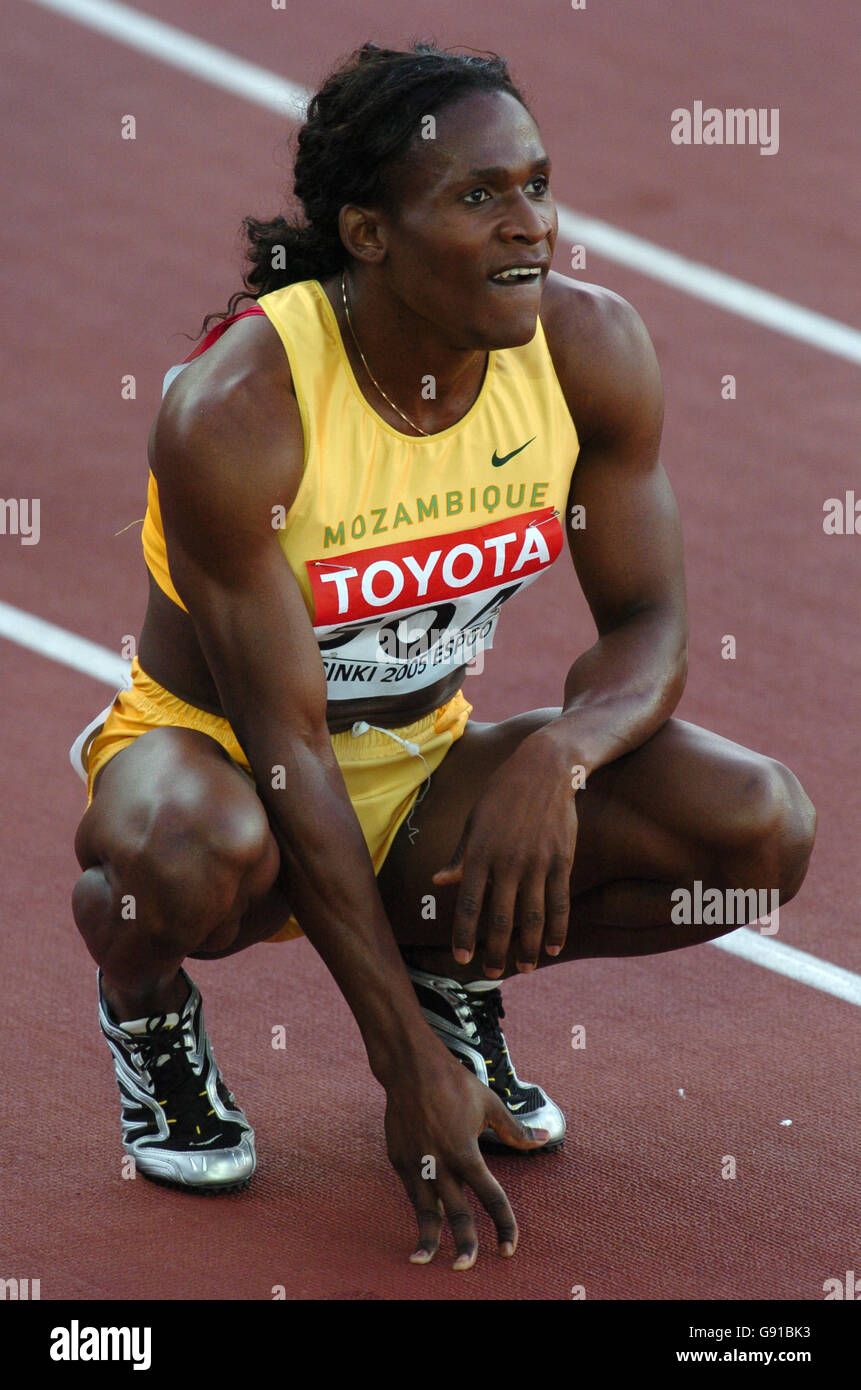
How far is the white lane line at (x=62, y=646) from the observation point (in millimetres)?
4875

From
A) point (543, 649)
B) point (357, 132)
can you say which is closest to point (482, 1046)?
point (357, 132)

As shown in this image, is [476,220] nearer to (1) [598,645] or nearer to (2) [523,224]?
(2) [523,224]

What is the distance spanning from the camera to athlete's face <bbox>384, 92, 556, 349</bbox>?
2672mm

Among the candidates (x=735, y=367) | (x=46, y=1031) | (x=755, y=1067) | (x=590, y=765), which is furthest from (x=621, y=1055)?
(x=735, y=367)

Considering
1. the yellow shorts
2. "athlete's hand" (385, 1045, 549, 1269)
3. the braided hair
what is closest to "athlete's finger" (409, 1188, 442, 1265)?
"athlete's hand" (385, 1045, 549, 1269)

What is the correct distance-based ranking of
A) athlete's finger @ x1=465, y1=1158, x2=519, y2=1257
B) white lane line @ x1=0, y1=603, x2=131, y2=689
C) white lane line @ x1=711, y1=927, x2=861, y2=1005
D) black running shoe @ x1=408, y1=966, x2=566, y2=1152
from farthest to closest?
1. white lane line @ x1=0, y1=603, x2=131, y2=689
2. white lane line @ x1=711, y1=927, x2=861, y2=1005
3. black running shoe @ x1=408, y1=966, x2=566, y2=1152
4. athlete's finger @ x1=465, y1=1158, x2=519, y2=1257

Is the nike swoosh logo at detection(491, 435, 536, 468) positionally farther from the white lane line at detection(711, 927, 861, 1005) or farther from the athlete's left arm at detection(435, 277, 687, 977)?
the white lane line at detection(711, 927, 861, 1005)

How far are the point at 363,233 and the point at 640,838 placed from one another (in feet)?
3.32

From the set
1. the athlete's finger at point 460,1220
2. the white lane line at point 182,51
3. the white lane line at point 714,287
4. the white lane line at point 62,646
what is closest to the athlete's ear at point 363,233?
the athlete's finger at point 460,1220

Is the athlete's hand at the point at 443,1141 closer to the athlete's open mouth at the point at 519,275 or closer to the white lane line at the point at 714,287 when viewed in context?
the athlete's open mouth at the point at 519,275

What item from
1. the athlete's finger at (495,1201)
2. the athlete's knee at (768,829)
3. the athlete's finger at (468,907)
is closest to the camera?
the athlete's finger at (495,1201)

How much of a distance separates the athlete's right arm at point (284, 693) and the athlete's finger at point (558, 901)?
0.79 ft

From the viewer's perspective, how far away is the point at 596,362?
299 cm

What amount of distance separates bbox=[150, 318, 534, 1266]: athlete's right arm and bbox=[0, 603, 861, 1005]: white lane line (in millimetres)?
1065
